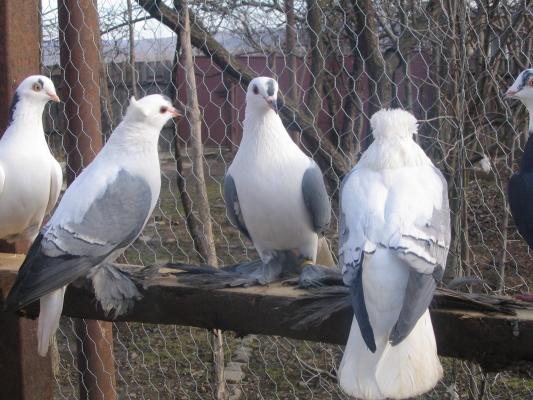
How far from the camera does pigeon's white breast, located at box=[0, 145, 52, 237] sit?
1.83 meters

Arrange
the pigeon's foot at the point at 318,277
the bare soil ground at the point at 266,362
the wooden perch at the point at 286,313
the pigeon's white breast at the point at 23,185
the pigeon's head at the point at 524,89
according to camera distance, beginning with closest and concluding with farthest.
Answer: the wooden perch at the point at 286,313
the pigeon's foot at the point at 318,277
the pigeon's head at the point at 524,89
the pigeon's white breast at the point at 23,185
the bare soil ground at the point at 266,362

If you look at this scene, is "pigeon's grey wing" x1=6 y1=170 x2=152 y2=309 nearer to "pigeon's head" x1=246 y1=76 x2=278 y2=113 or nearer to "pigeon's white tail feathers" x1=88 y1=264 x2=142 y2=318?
"pigeon's white tail feathers" x1=88 y1=264 x2=142 y2=318

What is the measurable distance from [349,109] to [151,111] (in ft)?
3.29

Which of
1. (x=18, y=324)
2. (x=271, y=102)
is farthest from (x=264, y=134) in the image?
(x=18, y=324)

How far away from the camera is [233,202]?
63.1 inches

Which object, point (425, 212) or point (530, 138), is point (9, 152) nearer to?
point (425, 212)

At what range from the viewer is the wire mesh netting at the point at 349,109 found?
1.99 meters

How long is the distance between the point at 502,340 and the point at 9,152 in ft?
4.17

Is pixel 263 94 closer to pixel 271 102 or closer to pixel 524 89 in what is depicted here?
pixel 271 102

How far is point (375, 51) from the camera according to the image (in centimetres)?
215

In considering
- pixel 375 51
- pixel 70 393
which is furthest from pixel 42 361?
A: pixel 375 51

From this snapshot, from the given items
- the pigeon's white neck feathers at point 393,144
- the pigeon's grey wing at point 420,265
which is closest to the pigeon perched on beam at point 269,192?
the pigeon's white neck feathers at point 393,144

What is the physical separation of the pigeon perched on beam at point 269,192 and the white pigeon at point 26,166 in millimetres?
504

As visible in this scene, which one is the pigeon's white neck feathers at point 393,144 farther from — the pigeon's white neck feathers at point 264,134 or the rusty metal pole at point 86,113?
the rusty metal pole at point 86,113
